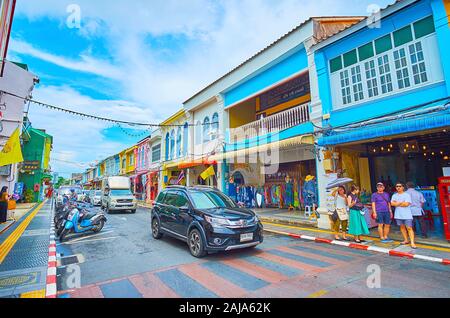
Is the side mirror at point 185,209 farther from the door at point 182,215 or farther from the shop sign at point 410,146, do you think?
the shop sign at point 410,146

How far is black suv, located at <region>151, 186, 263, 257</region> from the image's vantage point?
226 inches

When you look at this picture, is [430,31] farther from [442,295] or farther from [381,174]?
[442,295]

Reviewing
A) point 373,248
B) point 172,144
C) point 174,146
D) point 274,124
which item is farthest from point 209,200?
point 172,144

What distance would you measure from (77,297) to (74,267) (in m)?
1.99

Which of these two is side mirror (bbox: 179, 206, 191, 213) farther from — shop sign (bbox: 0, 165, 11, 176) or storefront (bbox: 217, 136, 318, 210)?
shop sign (bbox: 0, 165, 11, 176)

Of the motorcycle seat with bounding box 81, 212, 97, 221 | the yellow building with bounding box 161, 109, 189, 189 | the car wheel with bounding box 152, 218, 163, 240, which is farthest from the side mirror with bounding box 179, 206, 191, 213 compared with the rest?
the yellow building with bounding box 161, 109, 189, 189

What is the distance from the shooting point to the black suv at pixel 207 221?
18.8 ft

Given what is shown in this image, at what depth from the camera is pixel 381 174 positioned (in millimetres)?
10875

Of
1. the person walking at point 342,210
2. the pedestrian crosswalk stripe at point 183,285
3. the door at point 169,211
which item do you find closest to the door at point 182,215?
the door at point 169,211

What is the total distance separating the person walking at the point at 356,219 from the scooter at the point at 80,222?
9186 millimetres

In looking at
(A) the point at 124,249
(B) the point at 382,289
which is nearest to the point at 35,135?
(A) the point at 124,249

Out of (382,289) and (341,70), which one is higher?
(341,70)
